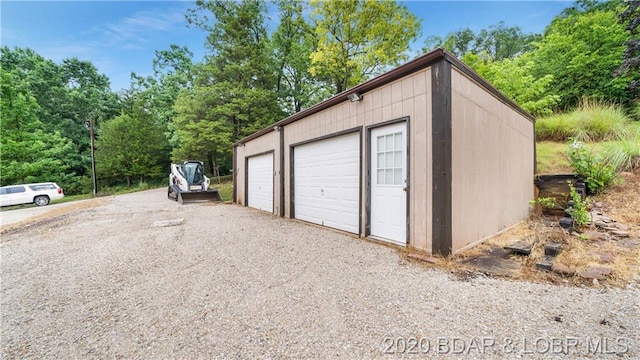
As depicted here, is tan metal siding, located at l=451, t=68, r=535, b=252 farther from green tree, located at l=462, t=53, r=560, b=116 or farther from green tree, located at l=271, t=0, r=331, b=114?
green tree, located at l=271, t=0, r=331, b=114

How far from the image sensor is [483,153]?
417 cm

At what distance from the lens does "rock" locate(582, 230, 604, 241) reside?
350cm

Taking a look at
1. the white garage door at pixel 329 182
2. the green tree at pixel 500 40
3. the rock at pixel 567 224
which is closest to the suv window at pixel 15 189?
the white garage door at pixel 329 182

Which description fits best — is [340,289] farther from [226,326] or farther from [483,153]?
[483,153]

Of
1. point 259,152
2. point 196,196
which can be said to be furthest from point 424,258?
point 196,196

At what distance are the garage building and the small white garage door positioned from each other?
177cm

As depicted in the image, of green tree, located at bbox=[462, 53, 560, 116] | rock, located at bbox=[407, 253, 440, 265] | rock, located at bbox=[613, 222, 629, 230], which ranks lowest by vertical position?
rock, located at bbox=[407, 253, 440, 265]

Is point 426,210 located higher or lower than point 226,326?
higher

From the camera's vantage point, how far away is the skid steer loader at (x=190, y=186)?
34.8 feet

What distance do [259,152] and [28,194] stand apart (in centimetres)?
1302

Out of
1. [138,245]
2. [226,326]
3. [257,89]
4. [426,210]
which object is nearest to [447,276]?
[426,210]

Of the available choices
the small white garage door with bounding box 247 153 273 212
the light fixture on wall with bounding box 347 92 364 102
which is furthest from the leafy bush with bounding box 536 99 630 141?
the small white garage door with bounding box 247 153 273 212

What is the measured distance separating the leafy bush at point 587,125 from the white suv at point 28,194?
22.5 m

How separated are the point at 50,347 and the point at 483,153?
5619 millimetres
